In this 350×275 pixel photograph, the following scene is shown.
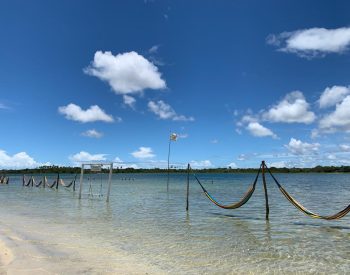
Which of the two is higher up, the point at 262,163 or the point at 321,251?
the point at 262,163

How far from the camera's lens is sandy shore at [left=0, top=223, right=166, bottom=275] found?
7164 mm

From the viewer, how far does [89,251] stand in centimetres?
927

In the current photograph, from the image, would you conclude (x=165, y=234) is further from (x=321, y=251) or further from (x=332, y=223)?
(x=332, y=223)

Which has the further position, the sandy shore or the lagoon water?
the lagoon water

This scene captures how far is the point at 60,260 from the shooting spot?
803cm

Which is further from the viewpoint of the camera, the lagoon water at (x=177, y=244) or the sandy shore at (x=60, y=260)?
the lagoon water at (x=177, y=244)

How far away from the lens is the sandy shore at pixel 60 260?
7164 mm

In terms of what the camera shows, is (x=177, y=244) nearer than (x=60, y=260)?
No

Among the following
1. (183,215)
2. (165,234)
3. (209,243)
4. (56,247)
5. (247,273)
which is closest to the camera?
(247,273)

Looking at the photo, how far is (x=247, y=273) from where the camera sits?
766 cm

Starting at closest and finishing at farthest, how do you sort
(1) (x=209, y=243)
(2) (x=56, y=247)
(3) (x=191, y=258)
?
(3) (x=191, y=258) < (2) (x=56, y=247) < (1) (x=209, y=243)

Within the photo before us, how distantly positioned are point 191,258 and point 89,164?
19.9 metres

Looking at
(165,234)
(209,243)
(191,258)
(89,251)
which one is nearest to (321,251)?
(209,243)

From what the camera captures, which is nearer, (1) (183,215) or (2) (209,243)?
(2) (209,243)
